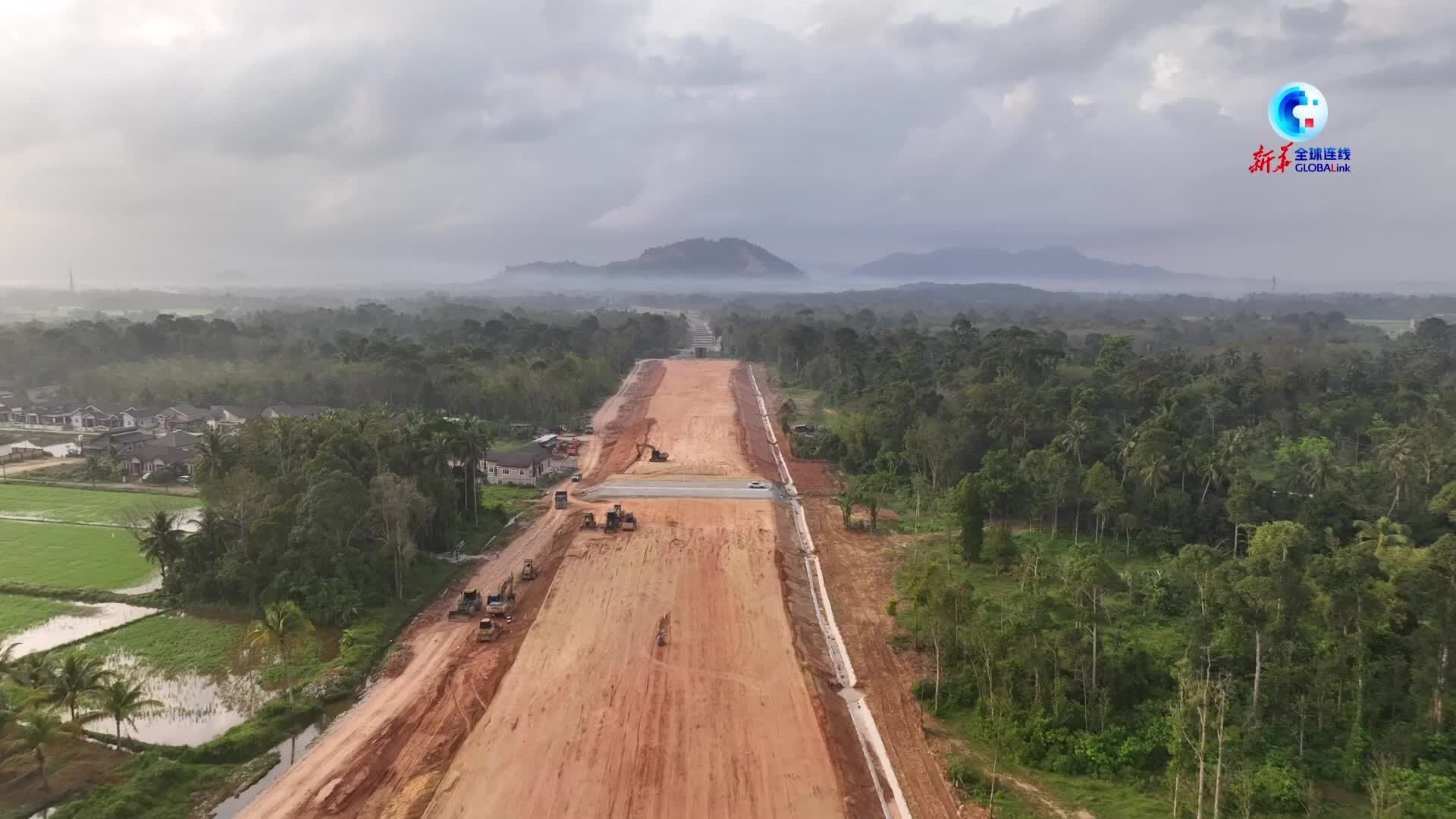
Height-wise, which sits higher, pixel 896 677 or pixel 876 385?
pixel 876 385

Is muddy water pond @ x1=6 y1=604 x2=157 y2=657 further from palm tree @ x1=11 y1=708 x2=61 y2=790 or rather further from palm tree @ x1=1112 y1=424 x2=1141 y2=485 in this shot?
palm tree @ x1=1112 y1=424 x2=1141 y2=485

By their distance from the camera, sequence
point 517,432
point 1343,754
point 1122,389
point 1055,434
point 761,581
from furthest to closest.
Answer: point 517,432, point 1122,389, point 1055,434, point 761,581, point 1343,754

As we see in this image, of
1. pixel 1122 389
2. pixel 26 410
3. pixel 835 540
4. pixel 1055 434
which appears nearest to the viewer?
pixel 835 540

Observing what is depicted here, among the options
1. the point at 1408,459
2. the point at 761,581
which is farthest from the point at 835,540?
the point at 1408,459

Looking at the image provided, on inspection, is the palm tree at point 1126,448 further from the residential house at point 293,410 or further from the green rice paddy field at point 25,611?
the residential house at point 293,410

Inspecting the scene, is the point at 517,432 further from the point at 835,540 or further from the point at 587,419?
the point at 835,540
